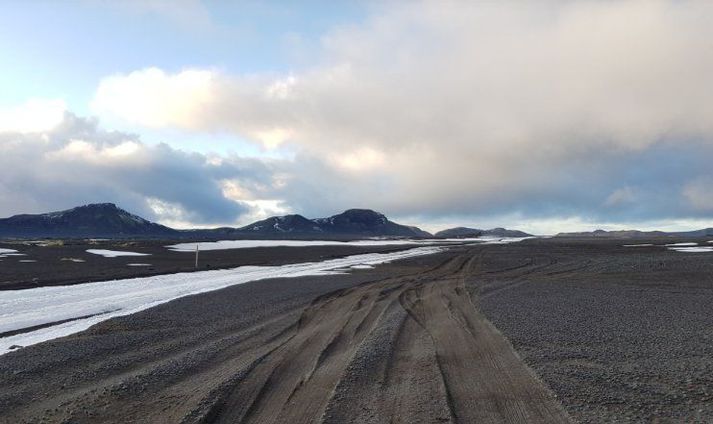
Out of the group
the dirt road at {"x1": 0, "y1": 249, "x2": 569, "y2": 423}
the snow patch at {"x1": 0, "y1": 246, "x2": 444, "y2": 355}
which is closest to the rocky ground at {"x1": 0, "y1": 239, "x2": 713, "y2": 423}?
the dirt road at {"x1": 0, "y1": 249, "x2": 569, "y2": 423}

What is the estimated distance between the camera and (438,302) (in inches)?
591

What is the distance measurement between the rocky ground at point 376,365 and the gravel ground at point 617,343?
34 mm

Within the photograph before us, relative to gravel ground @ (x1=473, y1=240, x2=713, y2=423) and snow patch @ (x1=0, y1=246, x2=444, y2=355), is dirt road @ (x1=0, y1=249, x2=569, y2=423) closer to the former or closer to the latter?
gravel ground @ (x1=473, y1=240, x2=713, y2=423)

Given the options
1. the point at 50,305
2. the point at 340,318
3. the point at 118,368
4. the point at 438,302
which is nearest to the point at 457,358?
the point at 340,318

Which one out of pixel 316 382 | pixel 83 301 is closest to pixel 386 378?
pixel 316 382

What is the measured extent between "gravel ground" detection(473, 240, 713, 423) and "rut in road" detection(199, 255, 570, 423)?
1.68 ft

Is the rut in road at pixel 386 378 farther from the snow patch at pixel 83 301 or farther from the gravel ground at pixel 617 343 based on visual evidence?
the snow patch at pixel 83 301

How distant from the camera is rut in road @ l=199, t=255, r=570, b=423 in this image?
221 inches

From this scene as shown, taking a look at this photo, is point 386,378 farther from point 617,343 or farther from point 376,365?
point 617,343

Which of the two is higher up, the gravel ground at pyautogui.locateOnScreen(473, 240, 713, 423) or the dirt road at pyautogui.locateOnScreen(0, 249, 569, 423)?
the gravel ground at pyautogui.locateOnScreen(473, 240, 713, 423)

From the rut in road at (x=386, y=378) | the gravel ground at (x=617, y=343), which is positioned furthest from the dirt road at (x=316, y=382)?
the gravel ground at (x=617, y=343)

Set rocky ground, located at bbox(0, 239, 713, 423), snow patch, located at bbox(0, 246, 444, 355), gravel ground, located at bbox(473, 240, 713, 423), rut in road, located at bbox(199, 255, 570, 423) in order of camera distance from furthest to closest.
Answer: snow patch, located at bbox(0, 246, 444, 355) → gravel ground, located at bbox(473, 240, 713, 423) → rocky ground, located at bbox(0, 239, 713, 423) → rut in road, located at bbox(199, 255, 570, 423)

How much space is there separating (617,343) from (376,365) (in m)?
4.94

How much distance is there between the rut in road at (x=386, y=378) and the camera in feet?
18.4
